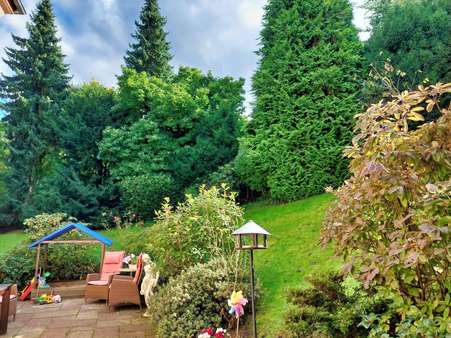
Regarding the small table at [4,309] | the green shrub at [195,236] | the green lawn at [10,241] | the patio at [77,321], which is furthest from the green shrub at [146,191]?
the small table at [4,309]

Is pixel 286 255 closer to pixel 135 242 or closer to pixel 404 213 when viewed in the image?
pixel 404 213

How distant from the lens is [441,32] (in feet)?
26.9

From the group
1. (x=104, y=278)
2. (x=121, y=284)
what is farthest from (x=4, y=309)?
(x=104, y=278)

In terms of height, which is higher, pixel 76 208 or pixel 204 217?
pixel 76 208

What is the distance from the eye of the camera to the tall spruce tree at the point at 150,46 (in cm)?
2002

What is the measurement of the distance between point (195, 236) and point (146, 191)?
7310 millimetres

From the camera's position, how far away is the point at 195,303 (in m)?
4.78

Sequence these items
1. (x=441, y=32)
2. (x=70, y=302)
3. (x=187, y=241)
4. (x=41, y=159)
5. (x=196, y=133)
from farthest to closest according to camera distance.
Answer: (x=41, y=159) < (x=196, y=133) < (x=441, y=32) < (x=70, y=302) < (x=187, y=241)

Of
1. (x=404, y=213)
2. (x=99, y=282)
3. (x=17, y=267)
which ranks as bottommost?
(x=99, y=282)

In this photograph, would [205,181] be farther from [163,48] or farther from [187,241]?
[163,48]

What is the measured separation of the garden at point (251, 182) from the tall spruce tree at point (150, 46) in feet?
0.40

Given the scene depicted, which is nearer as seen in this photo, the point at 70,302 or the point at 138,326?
the point at 138,326

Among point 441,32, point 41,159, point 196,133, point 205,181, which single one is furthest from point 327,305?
point 41,159

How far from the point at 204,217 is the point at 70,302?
12.0ft
